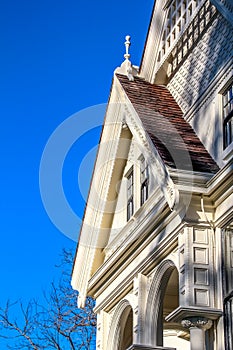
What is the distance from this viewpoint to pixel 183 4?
57.8 feet

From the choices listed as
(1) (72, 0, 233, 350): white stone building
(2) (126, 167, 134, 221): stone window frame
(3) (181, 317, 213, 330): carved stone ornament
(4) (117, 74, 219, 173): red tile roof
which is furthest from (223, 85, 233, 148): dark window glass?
(2) (126, 167, 134, 221): stone window frame

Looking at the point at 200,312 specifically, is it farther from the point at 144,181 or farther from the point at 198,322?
the point at 144,181

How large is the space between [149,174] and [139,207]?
710 mm

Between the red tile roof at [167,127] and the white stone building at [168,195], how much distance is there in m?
0.03

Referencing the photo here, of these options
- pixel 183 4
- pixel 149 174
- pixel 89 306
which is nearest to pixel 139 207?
pixel 149 174

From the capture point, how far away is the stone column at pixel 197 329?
41.8ft

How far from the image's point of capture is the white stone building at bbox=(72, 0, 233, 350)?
43.2ft

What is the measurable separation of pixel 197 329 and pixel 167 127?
4.38m

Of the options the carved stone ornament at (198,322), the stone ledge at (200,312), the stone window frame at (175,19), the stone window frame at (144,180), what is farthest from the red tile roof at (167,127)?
the carved stone ornament at (198,322)

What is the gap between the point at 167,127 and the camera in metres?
15.7

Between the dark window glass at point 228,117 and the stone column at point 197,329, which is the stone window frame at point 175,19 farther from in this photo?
the stone column at point 197,329

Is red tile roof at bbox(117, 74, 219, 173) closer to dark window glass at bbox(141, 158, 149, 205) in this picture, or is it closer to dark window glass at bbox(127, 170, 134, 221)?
dark window glass at bbox(141, 158, 149, 205)

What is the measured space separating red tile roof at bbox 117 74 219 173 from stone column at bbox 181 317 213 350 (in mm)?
2506

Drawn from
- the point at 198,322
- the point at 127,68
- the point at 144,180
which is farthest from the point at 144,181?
the point at 198,322
